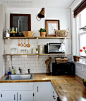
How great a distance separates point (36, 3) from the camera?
3.14 meters

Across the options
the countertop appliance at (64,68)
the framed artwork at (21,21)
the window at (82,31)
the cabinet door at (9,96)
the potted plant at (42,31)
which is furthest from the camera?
the framed artwork at (21,21)

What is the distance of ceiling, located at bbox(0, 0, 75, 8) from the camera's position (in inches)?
119

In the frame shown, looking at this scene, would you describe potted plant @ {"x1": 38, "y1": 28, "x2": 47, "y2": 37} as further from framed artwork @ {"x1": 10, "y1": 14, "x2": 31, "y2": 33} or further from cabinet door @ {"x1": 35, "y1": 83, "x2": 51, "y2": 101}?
cabinet door @ {"x1": 35, "y1": 83, "x2": 51, "y2": 101}

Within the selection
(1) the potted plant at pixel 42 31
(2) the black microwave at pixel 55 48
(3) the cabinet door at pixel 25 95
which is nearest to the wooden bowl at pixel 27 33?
(1) the potted plant at pixel 42 31

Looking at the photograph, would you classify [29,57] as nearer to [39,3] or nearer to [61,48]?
[61,48]

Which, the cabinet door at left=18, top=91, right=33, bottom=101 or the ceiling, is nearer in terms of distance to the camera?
the cabinet door at left=18, top=91, right=33, bottom=101

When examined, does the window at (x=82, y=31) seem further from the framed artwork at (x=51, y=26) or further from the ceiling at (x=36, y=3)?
the framed artwork at (x=51, y=26)

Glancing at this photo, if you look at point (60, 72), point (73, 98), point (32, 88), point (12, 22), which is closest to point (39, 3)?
point (12, 22)

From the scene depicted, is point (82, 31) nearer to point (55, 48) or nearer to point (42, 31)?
point (55, 48)

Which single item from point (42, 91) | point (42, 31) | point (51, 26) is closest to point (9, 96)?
point (42, 91)

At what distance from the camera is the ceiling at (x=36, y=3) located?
3.01m

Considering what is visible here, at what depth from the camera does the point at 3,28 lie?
10.7ft

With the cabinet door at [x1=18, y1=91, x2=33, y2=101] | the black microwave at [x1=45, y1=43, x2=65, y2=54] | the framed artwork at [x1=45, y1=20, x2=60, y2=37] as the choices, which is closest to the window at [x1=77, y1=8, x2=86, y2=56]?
the black microwave at [x1=45, y1=43, x2=65, y2=54]

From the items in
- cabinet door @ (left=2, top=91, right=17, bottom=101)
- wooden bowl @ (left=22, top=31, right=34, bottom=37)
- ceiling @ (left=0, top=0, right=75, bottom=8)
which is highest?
ceiling @ (left=0, top=0, right=75, bottom=8)
